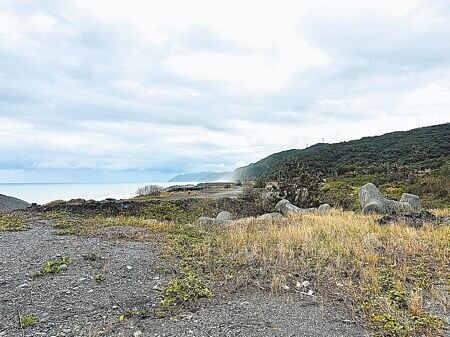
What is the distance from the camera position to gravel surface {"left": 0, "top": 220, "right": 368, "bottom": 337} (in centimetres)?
439

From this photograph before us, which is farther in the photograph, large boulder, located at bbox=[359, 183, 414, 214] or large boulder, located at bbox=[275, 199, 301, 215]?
large boulder, located at bbox=[275, 199, 301, 215]

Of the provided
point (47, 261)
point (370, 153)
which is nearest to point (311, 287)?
point (47, 261)

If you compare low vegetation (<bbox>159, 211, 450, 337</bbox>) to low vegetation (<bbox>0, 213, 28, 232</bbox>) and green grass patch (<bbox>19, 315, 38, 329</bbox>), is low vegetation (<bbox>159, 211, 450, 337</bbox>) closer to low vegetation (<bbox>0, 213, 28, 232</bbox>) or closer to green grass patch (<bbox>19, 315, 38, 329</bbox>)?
green grass patch (<bbox>19, 315, 38, 329</bbox>)

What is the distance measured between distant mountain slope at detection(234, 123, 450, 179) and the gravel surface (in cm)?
5145

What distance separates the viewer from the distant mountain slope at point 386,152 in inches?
2485

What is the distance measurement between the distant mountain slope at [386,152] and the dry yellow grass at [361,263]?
157 feet

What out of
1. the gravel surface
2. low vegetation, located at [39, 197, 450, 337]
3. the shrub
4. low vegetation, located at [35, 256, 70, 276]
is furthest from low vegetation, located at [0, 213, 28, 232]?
the shrub

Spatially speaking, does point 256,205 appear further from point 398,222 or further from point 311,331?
point 311,331

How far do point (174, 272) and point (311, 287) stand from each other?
8.14 ft

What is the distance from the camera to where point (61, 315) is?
15.5ft

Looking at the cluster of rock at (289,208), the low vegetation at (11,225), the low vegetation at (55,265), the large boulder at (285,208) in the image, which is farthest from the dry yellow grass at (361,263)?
the large boulder at (285,208)

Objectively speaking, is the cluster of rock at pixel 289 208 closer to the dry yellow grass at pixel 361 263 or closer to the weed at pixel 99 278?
the dry yellow grass at pixel 361 263

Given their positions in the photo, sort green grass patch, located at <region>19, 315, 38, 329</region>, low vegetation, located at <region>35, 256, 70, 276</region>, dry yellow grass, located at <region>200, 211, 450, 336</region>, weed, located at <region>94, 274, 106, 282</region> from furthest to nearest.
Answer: low vegetation, located at <region>35, 256, 70, 276</region>, weed, located at <region>94, 274, 106, 282</region>, dry yellow grass, located at <region>200, 211, 450, 336</region>, green grass patch, located at <region>19, 315, 38, 329</region>

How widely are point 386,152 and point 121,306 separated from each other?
3213 inches
